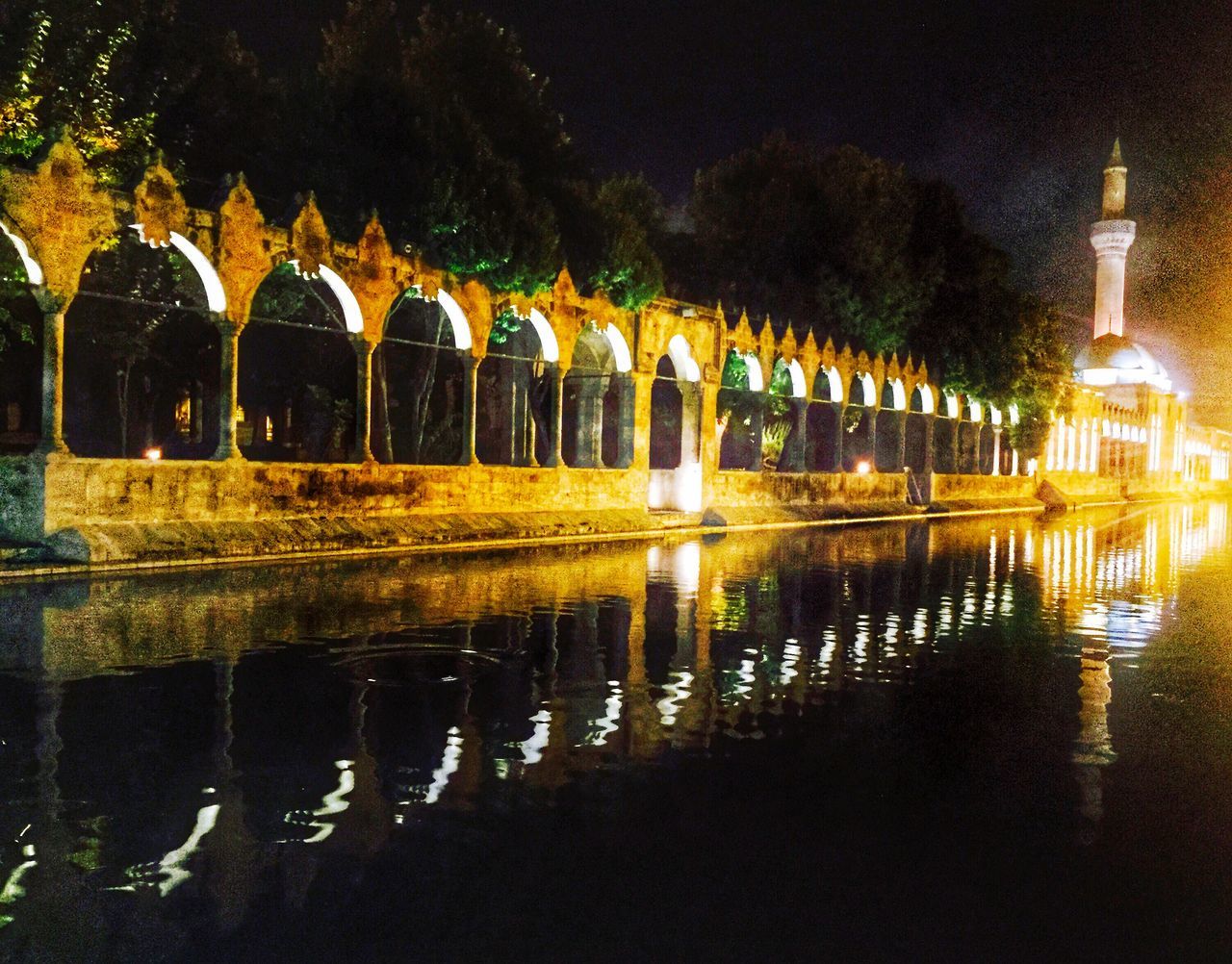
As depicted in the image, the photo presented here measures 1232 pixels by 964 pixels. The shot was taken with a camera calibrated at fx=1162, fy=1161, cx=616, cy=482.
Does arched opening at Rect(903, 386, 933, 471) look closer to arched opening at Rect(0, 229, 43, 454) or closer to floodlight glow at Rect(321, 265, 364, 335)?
floodlight glow at Rect(321, 265, 364, 335)

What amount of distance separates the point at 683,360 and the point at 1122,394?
213ft

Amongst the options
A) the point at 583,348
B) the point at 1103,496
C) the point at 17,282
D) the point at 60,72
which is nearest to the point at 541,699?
the point at 17,282

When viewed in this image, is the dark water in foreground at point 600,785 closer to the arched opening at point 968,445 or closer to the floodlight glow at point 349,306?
the floodlight glow at point 349,306

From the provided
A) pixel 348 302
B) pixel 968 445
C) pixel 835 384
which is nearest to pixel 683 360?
pixel 835 384

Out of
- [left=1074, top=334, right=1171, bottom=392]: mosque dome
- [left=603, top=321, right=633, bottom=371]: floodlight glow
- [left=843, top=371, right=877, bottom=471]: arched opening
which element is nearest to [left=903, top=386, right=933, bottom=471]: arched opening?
[left=843, top=371, right=877, bottom=471]: arched opening

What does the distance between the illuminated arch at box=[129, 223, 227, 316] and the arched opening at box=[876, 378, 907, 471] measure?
27317 mm

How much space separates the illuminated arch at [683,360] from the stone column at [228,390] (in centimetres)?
1232

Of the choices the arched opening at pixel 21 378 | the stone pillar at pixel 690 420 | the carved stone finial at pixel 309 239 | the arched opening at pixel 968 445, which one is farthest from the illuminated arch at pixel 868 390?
the arched opening at pixel 21 378

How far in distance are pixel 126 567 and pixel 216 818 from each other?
1083cm

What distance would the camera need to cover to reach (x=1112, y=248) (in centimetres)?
9194

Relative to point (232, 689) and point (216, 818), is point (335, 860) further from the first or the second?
point (232, 689)

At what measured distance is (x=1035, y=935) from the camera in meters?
3.90

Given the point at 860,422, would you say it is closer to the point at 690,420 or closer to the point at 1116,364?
the point at 690,420

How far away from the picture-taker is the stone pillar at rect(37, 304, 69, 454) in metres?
14.8
